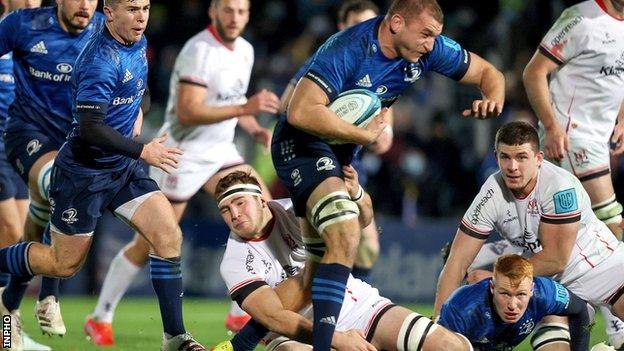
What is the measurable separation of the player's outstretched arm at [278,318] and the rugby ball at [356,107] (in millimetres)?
1074

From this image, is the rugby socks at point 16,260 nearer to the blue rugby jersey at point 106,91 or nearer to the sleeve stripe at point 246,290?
the blue rugby jersey at point 106,91

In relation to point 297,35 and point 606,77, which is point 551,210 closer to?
point 606,77

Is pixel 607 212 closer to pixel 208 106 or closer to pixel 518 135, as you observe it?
pixel 518 135

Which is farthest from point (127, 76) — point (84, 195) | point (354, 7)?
point (354, 7)

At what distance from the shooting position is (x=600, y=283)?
24.7ft

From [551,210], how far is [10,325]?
3.39m

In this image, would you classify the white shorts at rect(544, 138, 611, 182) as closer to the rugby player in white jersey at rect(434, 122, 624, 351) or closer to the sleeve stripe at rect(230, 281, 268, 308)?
the rugby player in white jersey at rect(434, 122, 624, 351)

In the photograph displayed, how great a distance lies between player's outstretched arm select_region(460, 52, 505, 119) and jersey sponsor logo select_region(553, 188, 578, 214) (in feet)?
2.01

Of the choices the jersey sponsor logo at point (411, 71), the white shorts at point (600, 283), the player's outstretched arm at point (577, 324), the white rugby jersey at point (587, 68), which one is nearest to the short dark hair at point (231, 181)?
the jersey sponsor logo at point (411, 71)

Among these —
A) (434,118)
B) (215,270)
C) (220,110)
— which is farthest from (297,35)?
(220,110)

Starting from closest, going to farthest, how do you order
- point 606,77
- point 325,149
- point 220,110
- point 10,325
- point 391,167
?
1. point 325,149
2. point 10,325
3. point 606,77
4. point 220,110
5. point 391,167

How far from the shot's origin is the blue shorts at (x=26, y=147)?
8266mm

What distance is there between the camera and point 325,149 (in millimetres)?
6855

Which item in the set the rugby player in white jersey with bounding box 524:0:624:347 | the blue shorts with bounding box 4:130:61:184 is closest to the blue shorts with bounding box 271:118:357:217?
the rugby player in white jersey with bounding box 524:0:624:347
